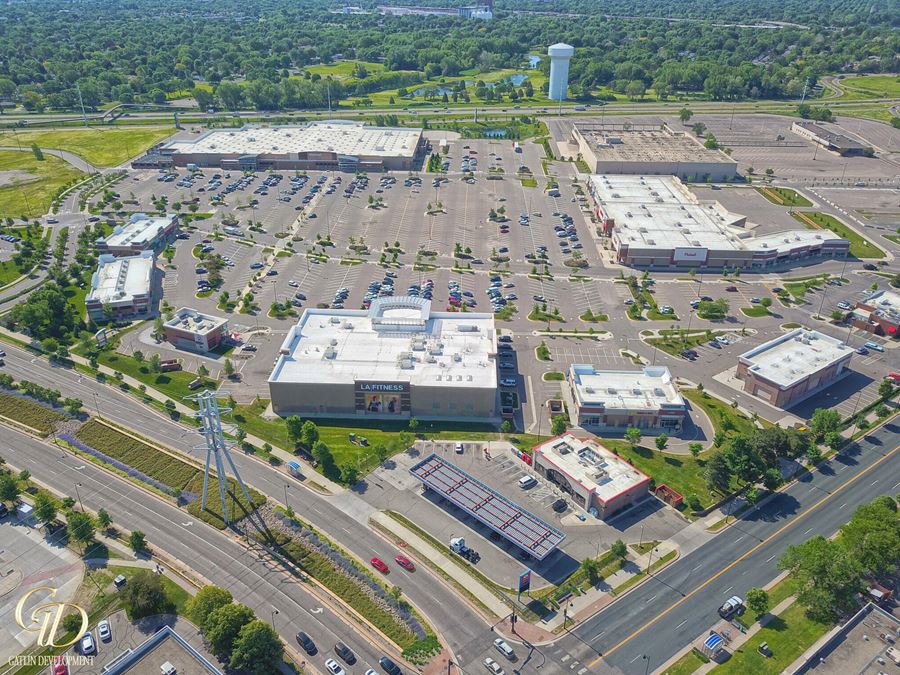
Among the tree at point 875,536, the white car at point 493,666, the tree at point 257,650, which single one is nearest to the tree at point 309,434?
the tree at point 257,650

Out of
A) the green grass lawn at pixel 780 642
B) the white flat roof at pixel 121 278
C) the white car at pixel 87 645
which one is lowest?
the white car at pixel 87 645

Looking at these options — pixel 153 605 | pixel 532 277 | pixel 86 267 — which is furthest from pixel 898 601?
pixel 86 267

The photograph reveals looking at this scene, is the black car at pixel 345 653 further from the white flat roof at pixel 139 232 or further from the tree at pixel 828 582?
the white flat roof at pixel 139 232

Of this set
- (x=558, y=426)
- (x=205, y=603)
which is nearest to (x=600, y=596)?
(x=558, y=426)

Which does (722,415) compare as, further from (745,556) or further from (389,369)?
(389,369)

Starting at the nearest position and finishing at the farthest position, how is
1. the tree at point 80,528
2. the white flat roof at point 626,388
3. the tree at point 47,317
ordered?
the tree at point 80,528
the white flat roof at point 626,388
the tree at point 47,317

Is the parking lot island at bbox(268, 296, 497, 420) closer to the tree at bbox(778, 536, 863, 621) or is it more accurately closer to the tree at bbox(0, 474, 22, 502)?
the tree at bbox(0, 474, 22, 502)

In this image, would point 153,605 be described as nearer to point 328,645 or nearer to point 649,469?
point 328,645
